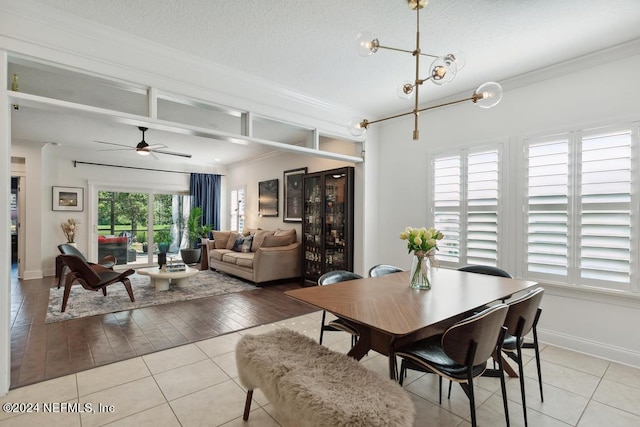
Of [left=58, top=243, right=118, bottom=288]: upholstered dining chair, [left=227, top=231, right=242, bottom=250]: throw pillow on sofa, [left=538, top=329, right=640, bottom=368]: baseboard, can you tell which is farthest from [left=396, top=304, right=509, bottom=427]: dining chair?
[left=227, top=231, right=242, bottom=250]: throw pillow on sofa

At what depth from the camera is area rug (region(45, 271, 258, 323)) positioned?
405 centimetres

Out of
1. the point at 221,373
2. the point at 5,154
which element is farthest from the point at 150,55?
the point at 221,373

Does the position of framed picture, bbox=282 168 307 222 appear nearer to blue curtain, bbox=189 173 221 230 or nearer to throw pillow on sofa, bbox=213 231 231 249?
throw pillow on sofa, bbox=213 231 231 249

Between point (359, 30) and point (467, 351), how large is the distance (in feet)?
8.18

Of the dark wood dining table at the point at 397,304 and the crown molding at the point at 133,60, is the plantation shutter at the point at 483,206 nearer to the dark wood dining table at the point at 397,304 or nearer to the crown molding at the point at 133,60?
the dark wood dining table at the point at 397,304

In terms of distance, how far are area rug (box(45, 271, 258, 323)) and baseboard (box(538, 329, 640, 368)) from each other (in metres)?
4.24

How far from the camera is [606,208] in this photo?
9.17 feet

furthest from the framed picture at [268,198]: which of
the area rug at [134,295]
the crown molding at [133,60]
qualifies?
the crown molding at [133,60]

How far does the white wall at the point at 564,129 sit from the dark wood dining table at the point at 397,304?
1137mm

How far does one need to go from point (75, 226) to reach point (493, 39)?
26.2ft

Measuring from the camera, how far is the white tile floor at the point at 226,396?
6.56 feet

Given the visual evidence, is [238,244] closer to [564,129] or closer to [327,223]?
[327,223]

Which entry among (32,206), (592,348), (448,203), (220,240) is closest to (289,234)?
(220,240)

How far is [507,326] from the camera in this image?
1.98 m
